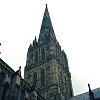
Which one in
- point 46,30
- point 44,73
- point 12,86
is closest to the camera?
point 12,86

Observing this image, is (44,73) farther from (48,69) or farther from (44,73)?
(48,69)

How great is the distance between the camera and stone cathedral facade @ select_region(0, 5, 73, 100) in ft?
85.8

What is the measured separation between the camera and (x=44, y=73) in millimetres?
41406

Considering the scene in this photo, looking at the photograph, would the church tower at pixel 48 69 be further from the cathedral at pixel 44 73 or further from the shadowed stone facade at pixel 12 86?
the shadowed stone facade at pixel 12 86

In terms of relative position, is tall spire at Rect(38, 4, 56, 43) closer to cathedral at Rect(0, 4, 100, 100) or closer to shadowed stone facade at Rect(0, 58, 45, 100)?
cathedral at Rect(0, 4, 100, 100)

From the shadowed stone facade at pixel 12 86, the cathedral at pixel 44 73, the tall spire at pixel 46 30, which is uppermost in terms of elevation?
the tall spire at pixel 46 30

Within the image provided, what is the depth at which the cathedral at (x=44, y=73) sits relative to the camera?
85.5 ft

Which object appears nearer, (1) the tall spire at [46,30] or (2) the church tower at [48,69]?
(2) the church tower at [48,69]

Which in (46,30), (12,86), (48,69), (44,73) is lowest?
(12,86)

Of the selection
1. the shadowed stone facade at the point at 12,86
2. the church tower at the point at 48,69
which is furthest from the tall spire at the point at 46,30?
the shadowed stone facade at the point at 12,86

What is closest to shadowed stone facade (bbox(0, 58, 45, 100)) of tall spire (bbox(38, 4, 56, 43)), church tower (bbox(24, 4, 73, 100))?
church tower (bbox(24, 4, 73, 100))

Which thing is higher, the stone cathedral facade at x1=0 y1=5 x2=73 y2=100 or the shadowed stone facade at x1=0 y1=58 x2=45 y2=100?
the stone cathedral facade at x1=0 y1=5 x2=73 y2=100

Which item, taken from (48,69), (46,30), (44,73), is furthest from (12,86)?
(46,30)

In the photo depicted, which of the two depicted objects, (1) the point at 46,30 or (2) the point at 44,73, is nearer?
(2) the point at 44,73
